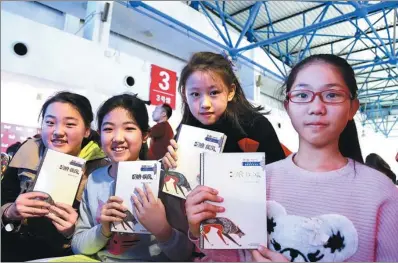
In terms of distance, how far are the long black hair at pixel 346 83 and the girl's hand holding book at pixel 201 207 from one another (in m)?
0.31

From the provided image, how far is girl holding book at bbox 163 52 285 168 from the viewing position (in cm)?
84

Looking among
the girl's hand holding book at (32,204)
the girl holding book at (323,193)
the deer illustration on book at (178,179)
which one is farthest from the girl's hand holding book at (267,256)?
the girl's hand holding book at (32,204)

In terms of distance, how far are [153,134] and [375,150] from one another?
0.73 meters

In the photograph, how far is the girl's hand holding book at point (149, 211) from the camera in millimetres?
722

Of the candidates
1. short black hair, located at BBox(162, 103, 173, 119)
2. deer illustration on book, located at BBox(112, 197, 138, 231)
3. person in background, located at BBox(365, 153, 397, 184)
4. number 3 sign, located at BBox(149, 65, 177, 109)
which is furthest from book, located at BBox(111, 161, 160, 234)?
number 3 sign, located at BBox(149, 65, 177, 109)

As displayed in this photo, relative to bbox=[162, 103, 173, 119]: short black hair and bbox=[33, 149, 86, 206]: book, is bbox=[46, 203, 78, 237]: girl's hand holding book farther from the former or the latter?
bbox=[162, 103, 173, 119]: short black hair

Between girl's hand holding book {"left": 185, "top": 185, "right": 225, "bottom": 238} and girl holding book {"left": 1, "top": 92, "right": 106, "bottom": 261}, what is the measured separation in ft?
1.24

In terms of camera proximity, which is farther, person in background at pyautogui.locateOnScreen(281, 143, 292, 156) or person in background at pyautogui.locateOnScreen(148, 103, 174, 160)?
person in background at pyautogui.locateOnScreen(148, 103, 174, 160)

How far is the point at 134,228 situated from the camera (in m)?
0.74

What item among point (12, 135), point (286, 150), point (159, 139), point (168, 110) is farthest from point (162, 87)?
point (286, 150)

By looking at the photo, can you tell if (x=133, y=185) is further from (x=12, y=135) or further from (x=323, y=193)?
(x=12, y=135)

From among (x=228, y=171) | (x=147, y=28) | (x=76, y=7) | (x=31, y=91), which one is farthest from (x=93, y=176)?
(x=76, y=7)

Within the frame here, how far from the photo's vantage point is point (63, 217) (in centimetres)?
83

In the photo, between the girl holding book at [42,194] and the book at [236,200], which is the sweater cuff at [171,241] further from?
the girl holding book at [42,194]
